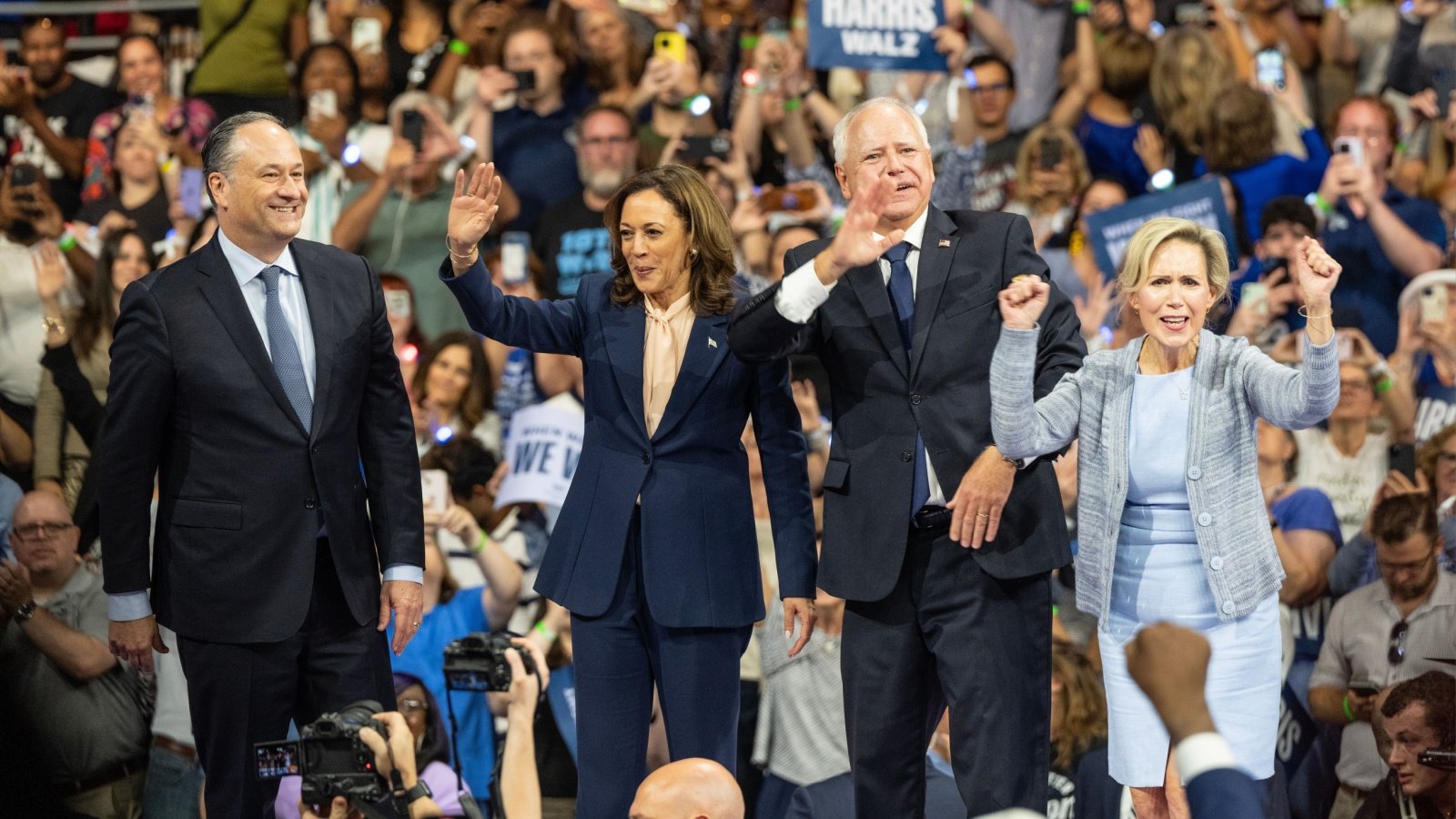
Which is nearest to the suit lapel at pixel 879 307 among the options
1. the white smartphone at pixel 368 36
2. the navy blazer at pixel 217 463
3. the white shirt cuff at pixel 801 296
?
the white shirt cuff at pixel 801 296

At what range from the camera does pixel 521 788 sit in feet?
12.0

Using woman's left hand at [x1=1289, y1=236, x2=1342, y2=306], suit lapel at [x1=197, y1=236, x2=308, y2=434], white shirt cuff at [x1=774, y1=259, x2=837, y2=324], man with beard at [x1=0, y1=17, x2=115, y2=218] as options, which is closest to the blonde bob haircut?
woman's left hand at [x1=1289, y1=236, x2=1342, y2=306]

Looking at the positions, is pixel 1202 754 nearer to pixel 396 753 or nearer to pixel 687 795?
pixel 687 795

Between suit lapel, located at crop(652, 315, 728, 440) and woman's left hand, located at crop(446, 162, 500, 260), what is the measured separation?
1.59 feet

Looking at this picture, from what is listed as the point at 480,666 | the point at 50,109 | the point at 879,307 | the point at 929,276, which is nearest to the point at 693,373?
the point at 879,307

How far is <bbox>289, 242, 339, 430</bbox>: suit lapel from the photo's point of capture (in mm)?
3363

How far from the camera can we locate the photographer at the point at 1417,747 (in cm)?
441

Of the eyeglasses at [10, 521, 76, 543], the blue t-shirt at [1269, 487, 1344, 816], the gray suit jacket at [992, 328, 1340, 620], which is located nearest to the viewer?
the gray suit jacket at [992, 328, 1340, 620]

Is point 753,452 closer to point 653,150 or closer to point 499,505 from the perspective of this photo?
point 499,505

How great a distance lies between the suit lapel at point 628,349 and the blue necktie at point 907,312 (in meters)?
0.53

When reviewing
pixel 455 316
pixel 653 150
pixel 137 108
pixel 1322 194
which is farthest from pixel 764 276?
pixel 137 108

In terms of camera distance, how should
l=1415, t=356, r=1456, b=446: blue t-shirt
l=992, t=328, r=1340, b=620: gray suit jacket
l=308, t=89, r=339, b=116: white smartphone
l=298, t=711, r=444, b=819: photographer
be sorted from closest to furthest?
l=298, t=711, r=444, b=819: photographer < l=992, t=328, r=1340, b=620: gray suit jacket < l=1415, t=356, r=1456, b=446: blue t-shirt < l=308, t=89, r=339, b=116: white smartphone

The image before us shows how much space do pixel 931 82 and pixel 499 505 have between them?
2577 mm

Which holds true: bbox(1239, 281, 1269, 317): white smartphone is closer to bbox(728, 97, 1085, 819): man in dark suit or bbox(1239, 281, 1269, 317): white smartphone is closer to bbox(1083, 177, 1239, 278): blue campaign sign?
bbox(1083, 177, 1239, 278): blue campaign sign
